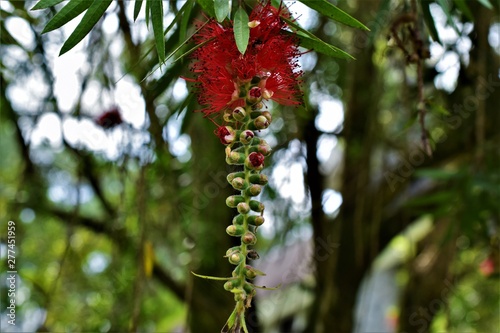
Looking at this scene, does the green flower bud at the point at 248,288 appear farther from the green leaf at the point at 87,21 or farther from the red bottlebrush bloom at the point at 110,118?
the red bottlebrush bloom at the point at 110,118

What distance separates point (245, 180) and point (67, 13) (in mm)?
297

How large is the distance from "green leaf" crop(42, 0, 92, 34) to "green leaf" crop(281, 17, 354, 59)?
0.24m

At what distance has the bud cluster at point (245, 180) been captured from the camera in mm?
681

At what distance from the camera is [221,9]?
723 mm

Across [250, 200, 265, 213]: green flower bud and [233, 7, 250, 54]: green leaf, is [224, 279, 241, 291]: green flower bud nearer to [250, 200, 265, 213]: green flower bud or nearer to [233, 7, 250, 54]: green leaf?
[250, 200, 265, 213]: green flower bud

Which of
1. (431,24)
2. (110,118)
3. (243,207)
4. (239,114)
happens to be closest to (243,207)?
(243,207)

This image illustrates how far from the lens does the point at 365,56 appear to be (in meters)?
2.23

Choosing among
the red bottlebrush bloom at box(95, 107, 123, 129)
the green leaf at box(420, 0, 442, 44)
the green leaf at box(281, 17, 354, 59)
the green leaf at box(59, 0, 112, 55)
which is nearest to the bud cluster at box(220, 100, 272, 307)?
the green leaf at box(281, 17, 354, 59)

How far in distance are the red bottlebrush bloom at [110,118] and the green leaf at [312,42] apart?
3.77ft

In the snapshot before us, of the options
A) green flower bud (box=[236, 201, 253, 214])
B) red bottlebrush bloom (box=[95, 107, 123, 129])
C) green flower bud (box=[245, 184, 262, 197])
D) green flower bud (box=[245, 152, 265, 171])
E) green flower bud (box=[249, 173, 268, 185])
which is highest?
red bottlebrush bloom (box=[95, 107, 123, 129])

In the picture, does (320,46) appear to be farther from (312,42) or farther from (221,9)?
(221,9)

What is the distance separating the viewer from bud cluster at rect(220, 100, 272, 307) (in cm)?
68

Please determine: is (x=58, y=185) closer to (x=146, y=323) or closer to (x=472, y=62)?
(x=146, y=323)

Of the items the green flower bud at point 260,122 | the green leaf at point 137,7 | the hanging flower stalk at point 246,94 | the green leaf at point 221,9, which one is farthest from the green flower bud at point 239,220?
the green leaf at point 137,7
